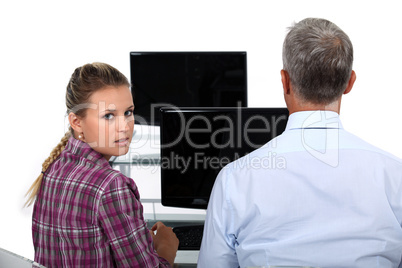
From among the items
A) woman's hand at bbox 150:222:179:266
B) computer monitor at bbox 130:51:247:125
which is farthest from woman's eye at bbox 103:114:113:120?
computer monitor at bbox 130:51:247:125

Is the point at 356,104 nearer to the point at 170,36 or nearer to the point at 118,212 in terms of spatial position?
the point at 170,36

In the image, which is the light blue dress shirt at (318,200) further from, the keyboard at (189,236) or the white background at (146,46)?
the white background at (146,46)

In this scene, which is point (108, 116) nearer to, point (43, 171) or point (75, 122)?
point (75, 122)

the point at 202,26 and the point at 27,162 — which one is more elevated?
the point at 202,26

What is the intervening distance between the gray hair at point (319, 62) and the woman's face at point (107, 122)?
539 mm

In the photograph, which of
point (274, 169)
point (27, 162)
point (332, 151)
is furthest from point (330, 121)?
point (27, 162)

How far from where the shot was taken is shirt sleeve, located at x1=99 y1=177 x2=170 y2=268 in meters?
1.34

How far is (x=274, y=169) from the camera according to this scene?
4.08 ft

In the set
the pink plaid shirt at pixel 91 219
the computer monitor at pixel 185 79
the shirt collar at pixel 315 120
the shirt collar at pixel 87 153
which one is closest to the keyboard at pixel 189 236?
the pink plaid shirt at pixel 91 219

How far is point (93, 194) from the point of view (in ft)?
4.40

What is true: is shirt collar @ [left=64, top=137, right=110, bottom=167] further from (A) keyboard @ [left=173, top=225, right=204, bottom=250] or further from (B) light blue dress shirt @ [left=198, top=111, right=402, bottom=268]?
(A) keyboard @ [left=173, top=225, right=204, bottom=250]

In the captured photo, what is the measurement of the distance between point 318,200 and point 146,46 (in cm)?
290

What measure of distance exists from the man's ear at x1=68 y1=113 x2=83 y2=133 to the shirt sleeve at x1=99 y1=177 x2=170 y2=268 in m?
0.28

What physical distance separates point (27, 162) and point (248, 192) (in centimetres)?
294
